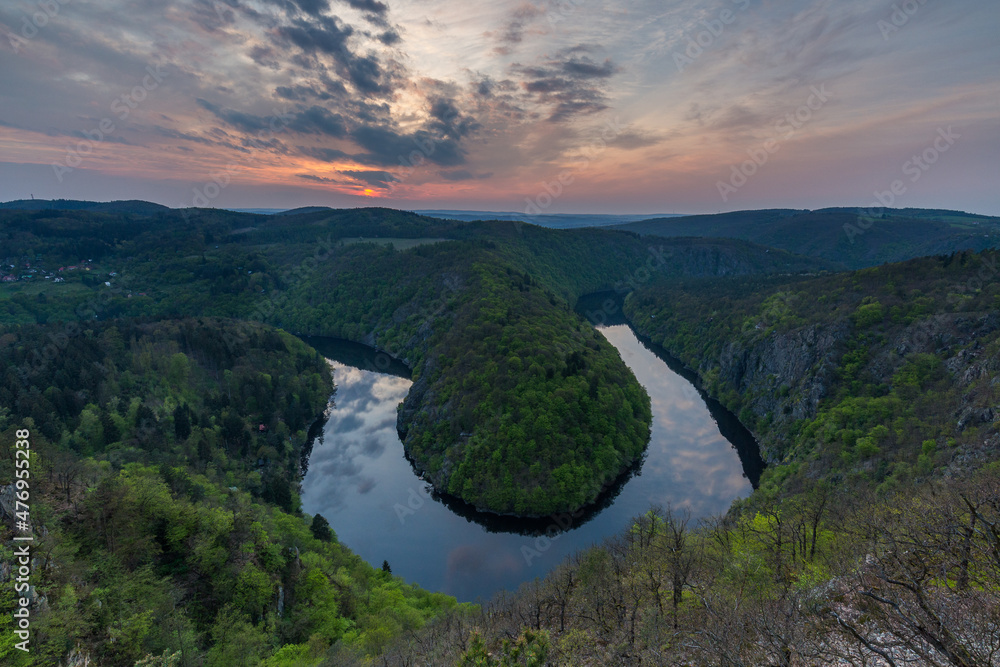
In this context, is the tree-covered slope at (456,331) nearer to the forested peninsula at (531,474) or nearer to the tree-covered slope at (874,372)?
the forested peninsula at (531,474)

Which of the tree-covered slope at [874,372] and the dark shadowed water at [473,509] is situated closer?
the tree-covered slope at [874,372]

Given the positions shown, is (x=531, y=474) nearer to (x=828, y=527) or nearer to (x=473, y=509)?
(x=473, y=509)

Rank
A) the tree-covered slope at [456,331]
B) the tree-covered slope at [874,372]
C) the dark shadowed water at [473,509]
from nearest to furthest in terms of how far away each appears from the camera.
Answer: the tree-covered slope at [874,372] → the dark shadowed water at [473,509] → the tree-covered slope at [456,331]

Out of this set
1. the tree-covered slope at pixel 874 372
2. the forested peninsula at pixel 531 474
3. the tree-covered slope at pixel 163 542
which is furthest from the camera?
the tree-covered slope at pixel 874 372

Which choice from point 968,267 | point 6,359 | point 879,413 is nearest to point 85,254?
point 6,359

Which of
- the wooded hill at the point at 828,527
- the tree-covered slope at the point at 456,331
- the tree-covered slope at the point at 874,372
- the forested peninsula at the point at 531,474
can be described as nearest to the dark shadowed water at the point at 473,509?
the tree-covered slope at the point at 456,331

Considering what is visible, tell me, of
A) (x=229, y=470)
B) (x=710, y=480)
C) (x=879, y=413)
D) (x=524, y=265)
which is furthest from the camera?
(x=524, y=265)

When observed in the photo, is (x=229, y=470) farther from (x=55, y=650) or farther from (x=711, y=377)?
(x=711, y=377)

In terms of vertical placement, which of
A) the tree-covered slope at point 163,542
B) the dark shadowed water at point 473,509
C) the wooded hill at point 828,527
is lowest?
the dark shadowed water at point 473,509

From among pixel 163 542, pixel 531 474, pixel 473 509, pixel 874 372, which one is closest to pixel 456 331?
pixel 531 474
